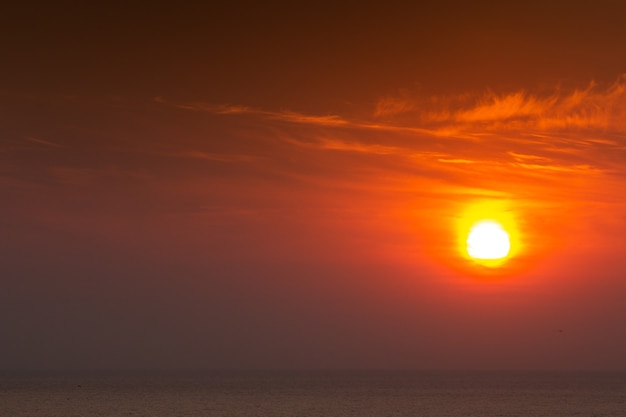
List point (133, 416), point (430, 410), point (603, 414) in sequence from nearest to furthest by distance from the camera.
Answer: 1. point (133, 416)
2. point (603, 414)
3. point (430, 410)

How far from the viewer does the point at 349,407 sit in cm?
10175

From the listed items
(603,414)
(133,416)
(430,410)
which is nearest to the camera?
(133,416)

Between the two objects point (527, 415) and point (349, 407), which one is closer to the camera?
point (527, 415)

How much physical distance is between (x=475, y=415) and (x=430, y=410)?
33.5 feet

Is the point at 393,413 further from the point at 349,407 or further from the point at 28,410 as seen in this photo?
the point at 28,410

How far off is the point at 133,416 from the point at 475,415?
3351 centimetres

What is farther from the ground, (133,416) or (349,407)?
(349,407)

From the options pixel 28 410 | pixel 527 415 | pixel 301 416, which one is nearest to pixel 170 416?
pixel 301 416

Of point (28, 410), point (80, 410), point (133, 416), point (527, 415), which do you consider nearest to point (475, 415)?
point (527, 415)

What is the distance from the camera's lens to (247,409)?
97250 mm

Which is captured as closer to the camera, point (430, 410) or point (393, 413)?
point (393, 413)

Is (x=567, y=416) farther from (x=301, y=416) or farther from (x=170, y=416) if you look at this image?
(x=170, y=416)

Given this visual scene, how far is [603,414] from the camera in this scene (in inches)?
3519

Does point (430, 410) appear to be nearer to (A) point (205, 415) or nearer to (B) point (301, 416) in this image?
(B) point (301, 416)
